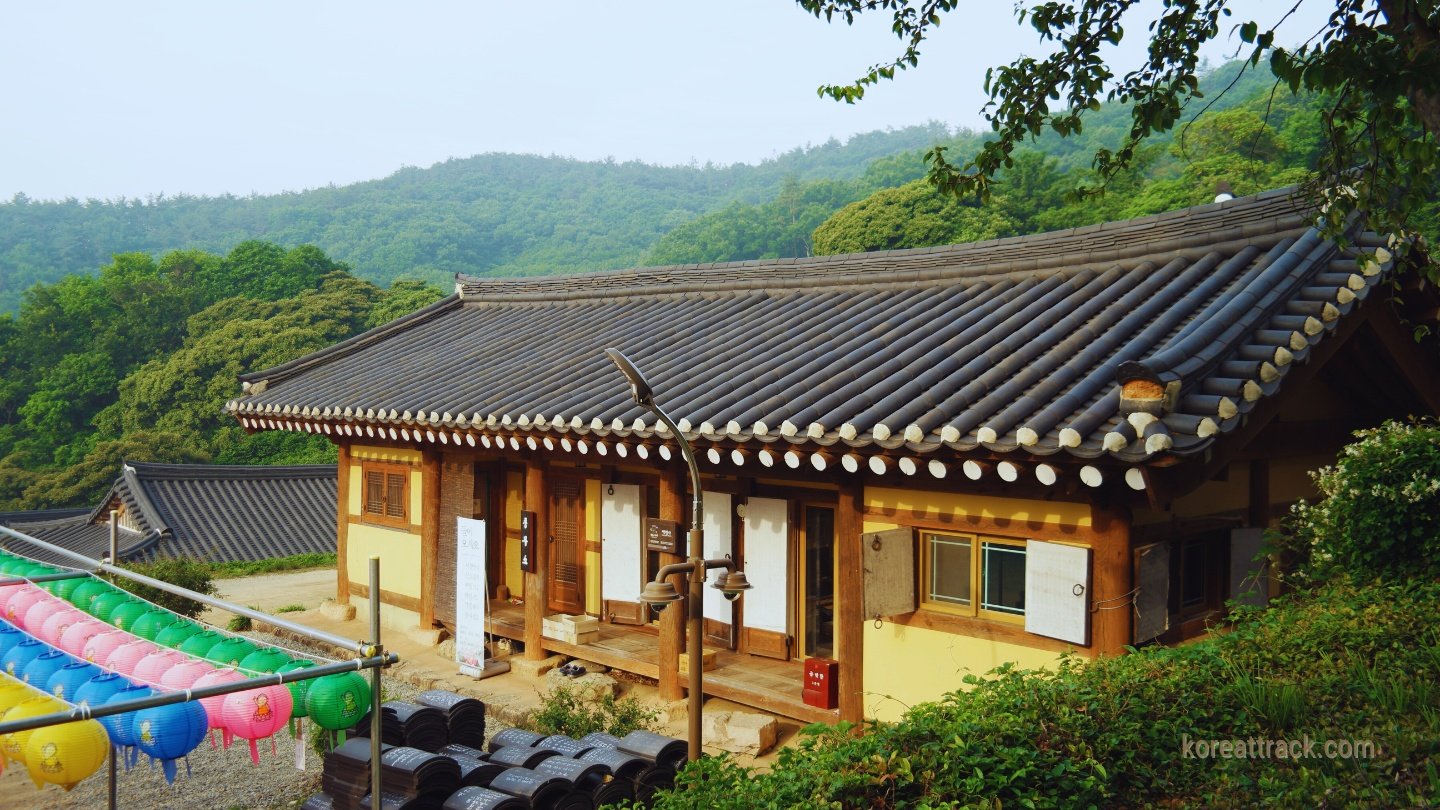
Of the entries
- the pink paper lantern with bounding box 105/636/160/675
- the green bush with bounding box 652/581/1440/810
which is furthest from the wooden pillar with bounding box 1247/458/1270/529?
the pink paper lantern with bounding box 105/636/160/675

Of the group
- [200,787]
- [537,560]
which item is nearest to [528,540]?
[537,560]

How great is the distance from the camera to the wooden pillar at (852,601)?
9.45 meters

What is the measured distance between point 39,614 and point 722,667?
6.44 meters

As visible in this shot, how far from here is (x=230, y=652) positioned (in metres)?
6.99

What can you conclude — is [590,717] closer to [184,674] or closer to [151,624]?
[151,624]

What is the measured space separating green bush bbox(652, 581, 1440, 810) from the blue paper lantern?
4.41m

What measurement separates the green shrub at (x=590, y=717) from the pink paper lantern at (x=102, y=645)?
4.17 meters

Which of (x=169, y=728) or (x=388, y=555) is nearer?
(x=169, y=728)

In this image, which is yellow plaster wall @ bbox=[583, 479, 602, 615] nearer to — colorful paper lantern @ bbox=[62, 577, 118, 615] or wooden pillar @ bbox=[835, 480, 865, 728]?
wooden pillar @ bbox=[835, 480, 865, 728]

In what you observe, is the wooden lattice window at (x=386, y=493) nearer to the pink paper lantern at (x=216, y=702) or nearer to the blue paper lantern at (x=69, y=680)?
the blue paper lantern at (x=69, y=680)

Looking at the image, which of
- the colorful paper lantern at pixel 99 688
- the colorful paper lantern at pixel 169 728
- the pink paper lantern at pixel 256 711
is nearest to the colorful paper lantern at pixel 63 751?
the colorful paper lantern at pixel 169 728

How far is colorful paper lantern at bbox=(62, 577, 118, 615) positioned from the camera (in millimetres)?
8664

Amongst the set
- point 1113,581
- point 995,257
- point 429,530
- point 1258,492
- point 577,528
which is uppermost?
point 995,257

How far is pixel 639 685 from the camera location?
12.2 meters
